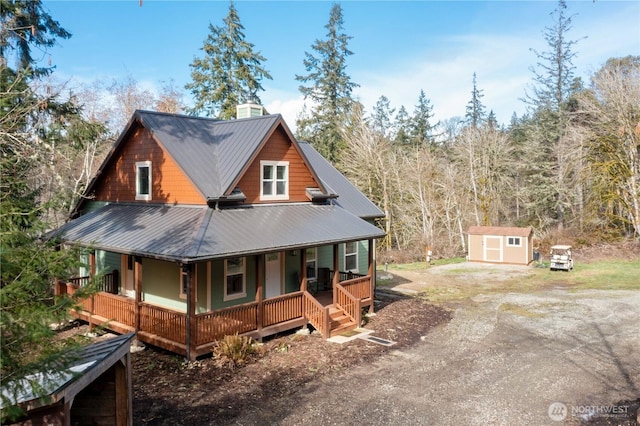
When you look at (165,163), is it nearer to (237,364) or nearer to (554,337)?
(237,364)

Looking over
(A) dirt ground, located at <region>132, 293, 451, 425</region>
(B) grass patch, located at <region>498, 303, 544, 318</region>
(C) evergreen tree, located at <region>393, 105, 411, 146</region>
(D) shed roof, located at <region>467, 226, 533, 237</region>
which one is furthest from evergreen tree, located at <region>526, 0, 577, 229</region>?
(A) dirt ground, located at <region>132, 293, 451, 425</region>

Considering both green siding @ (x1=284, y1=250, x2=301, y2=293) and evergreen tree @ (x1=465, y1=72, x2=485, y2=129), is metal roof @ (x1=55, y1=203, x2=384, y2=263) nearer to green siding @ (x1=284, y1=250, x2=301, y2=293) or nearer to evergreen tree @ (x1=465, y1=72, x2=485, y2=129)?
green siding @ (x1=284, y1=250, x2=301, y2=293)

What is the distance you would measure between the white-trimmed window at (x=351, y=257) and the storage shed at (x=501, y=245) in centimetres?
1321

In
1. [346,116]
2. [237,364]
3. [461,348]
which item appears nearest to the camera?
[237,364]

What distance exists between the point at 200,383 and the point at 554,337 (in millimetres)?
10371

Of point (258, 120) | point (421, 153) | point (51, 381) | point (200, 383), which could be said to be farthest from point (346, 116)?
point (51, 381)

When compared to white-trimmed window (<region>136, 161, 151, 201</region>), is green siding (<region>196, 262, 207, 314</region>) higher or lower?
lower

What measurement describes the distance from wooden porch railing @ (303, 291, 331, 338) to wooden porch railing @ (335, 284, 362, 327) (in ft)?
3.73

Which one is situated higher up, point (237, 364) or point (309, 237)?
point (309, 237)

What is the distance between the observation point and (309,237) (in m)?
13.8

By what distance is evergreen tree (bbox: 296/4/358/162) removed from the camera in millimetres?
42375

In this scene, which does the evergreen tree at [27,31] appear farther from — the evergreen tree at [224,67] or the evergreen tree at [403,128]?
the evergreen tree at [403,128]

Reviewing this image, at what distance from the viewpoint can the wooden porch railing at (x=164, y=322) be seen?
11.5 metres

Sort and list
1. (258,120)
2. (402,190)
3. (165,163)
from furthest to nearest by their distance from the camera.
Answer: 1. (402,190)
2. (258,120)
3. (165,163)
